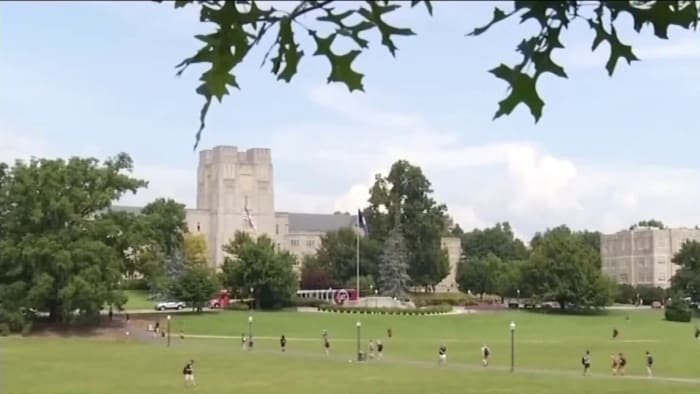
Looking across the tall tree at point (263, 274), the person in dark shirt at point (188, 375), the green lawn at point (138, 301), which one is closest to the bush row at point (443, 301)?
the tall tree at point (263, 274)

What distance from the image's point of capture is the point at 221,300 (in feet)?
332

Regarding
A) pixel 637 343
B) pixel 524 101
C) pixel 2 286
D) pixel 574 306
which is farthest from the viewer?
pixel 574 306

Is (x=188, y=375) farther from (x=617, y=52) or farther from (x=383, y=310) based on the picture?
(x=383, y=310)

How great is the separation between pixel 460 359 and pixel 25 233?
3806 cm

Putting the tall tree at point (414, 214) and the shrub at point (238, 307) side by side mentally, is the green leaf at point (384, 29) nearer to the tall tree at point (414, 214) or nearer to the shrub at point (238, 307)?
the shrub at point (238, 307)

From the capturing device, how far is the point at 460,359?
174 feet

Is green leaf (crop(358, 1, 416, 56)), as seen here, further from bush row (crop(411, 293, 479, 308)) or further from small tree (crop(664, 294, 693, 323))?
→ bush row (crop(411, 293, 479, 308))

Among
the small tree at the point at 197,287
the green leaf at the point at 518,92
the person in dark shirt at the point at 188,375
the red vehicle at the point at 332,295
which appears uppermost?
the green leaf at the point at 518,92

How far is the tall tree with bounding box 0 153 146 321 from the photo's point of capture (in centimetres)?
7112

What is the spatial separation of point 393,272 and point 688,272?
139ft

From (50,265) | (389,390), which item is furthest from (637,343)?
(50,265)

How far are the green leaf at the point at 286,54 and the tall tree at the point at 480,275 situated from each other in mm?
136653

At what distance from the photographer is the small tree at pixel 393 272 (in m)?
111

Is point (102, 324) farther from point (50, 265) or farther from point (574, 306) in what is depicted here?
point (574, 306)
